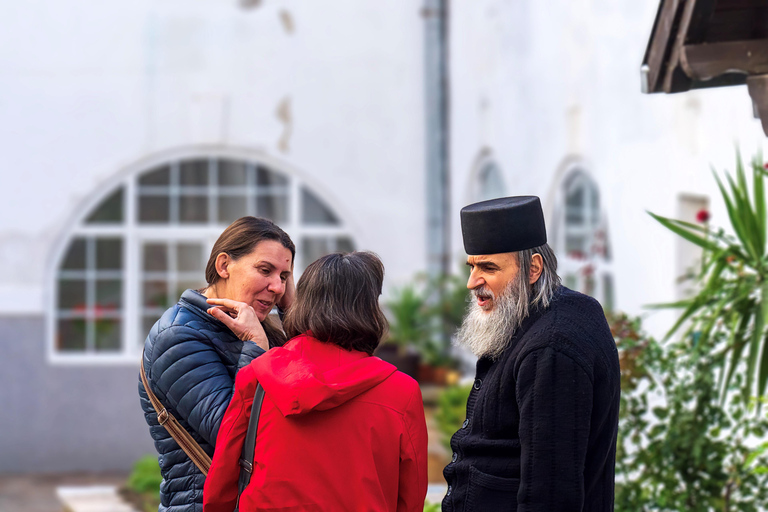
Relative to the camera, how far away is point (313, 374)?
1.86 meters

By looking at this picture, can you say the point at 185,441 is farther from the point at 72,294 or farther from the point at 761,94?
the point at 72,294

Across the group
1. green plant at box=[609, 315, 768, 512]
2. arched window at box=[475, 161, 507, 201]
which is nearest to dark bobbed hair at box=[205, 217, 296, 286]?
green plant at box=[609, 315, 768, 512]

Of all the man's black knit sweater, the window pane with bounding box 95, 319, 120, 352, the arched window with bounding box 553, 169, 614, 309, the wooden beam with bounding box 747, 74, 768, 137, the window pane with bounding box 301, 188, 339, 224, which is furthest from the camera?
the window pane with bounding box 301, 188, 339, 224

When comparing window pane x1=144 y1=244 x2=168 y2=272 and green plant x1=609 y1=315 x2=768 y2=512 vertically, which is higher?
window pane x1=144 y1=244 x2=168 y2=272

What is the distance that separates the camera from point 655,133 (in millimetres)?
4918

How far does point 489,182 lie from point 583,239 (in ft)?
7.24

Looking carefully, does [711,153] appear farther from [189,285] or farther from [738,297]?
[189,285]

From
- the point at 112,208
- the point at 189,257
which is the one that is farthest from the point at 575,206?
the point at 112,208

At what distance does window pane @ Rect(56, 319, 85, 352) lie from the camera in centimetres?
842

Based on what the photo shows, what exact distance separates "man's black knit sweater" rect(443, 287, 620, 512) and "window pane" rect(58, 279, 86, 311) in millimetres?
7070

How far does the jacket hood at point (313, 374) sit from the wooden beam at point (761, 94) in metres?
1.56

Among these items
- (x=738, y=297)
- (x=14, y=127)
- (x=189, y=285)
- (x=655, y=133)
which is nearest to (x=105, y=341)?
(x=189, y=285)

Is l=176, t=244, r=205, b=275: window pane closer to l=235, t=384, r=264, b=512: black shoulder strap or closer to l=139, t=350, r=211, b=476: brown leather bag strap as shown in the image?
l=139, t=350, r=211, b=476: brown leather bag strap

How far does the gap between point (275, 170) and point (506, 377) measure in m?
7.00
